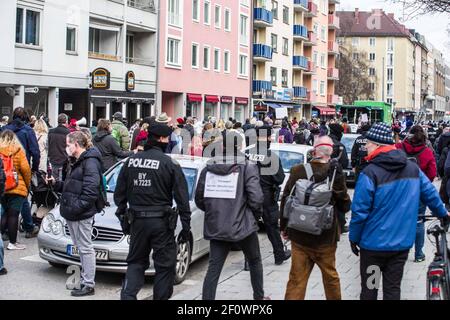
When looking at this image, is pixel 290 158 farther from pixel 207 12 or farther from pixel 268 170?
pixel 207 12

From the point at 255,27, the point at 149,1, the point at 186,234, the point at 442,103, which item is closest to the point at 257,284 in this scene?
the point at 186,234

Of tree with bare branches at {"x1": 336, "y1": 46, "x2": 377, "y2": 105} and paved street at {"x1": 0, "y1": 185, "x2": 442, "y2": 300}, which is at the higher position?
tree with bare branches at {"x1": 336, "y1": 46, "x2": 377, "y2": 105}

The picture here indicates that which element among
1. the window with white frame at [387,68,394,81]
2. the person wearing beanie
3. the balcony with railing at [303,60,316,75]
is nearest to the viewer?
the person wearing beanie

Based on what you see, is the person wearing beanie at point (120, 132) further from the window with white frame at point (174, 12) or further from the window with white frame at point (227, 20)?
the window with white frame at point (227, 20)

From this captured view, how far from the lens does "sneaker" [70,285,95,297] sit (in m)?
7.69

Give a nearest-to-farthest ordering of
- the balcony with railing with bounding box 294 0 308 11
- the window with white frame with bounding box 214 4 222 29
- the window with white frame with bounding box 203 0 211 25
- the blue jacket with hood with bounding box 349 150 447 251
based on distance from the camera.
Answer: the blue jacket with hood with bounding box 349 150 447 251
the window with white frame with bounding box 203 0 211 25
the window with white frame with bounding box 214 4 222 29
the balcony with railing with bounding box 294 0 308 11

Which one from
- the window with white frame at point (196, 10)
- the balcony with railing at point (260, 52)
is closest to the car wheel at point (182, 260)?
the window with white frame at point (196, 10)

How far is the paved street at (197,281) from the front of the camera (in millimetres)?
7699

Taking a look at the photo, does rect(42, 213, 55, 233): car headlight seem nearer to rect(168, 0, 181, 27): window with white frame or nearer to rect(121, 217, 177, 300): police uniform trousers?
rect(121, 217, 177, 300): police uniform trousers

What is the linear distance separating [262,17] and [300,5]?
34.5ft

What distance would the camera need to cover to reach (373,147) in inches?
231

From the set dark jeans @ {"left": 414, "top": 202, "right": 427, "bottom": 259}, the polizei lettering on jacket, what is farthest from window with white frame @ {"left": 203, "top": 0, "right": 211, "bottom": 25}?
the polizei lettering on jacket

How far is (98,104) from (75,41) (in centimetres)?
311

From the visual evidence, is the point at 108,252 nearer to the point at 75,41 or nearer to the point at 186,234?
the point at 186,234
